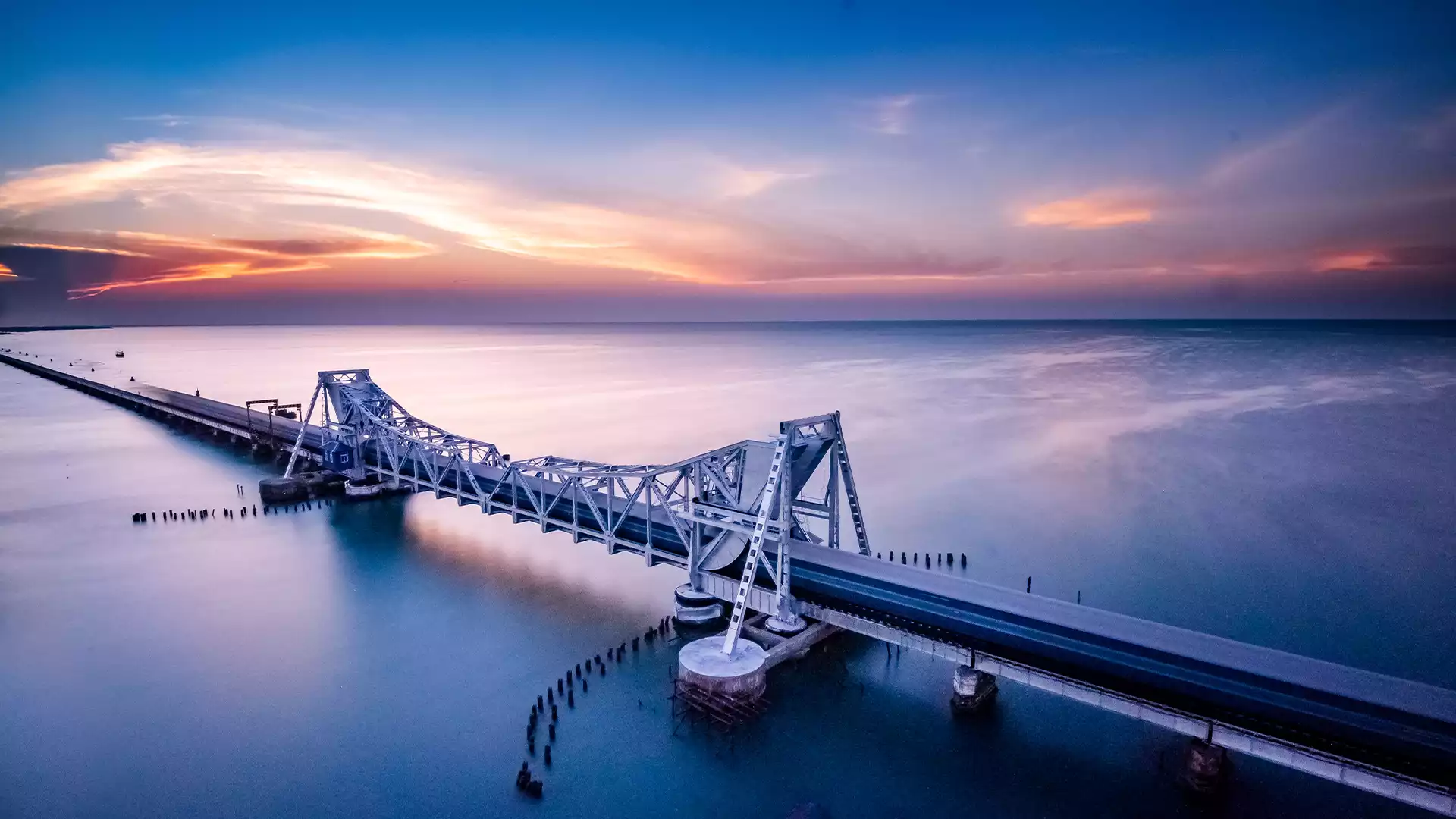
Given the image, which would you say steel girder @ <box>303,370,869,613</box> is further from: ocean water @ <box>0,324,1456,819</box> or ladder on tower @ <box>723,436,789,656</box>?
ocean water @ <box>0,324,1456,819</box>

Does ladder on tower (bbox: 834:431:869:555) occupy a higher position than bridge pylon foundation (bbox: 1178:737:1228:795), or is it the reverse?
ladder on tower (bbox: 834:431:869:555)

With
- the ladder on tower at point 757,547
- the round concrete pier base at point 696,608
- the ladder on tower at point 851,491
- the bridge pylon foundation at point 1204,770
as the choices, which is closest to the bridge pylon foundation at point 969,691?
the bridge pylon foundation at point 1204,770

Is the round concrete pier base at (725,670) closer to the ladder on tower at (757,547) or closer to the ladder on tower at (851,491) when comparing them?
the ladder on tower at (757,547)

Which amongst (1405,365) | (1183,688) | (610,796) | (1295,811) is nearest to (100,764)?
(610,796)

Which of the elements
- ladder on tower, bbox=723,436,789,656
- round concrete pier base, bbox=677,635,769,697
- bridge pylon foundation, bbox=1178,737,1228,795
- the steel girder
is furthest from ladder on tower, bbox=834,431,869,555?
bridge pylon foundation, bbox=1178,737,1228,795

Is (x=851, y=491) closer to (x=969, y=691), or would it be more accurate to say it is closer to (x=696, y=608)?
(x=696, y=608)

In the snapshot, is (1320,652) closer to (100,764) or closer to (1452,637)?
(1452,637)
